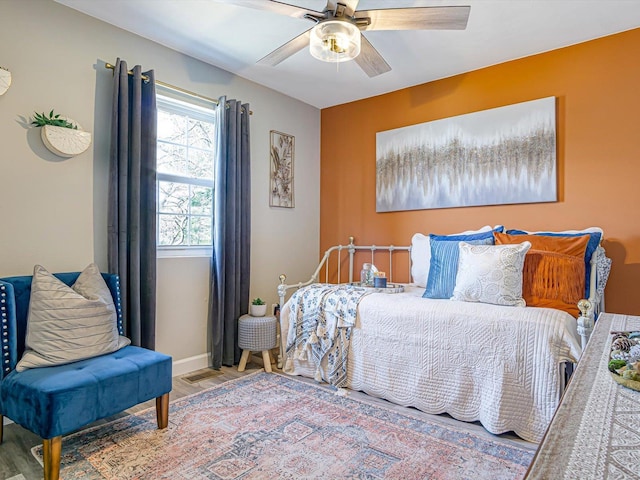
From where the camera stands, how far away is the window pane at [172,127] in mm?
2941

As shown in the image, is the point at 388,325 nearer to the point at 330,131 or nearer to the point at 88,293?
the point at 88,293

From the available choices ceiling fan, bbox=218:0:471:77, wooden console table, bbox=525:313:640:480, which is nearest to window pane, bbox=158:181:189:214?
ceiling fan, bbox=218:0:471:77

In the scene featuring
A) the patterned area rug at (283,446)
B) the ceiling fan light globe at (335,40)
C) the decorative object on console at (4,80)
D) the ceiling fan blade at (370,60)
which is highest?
the ceiling fan blade at (370,60)

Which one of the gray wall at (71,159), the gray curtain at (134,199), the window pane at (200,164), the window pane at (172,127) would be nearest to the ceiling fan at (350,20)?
the gray curtain at (134,199)

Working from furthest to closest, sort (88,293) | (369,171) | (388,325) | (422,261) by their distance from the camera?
1. (369,171)
2. (422,261)
3. (388,325)
4. (88,293)

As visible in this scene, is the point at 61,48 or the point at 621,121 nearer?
the point at 61,48

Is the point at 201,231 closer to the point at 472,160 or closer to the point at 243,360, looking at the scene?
the point at 243,360

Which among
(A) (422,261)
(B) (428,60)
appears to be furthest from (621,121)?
(A) (422,261)

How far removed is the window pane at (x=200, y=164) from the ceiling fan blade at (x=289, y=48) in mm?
1043

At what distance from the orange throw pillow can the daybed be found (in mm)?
53

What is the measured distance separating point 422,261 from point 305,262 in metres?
1.33

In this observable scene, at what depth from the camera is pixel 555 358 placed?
194cm

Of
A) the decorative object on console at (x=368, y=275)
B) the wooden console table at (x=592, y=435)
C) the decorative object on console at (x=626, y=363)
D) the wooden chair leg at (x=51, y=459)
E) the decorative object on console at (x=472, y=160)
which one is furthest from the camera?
the decorative object on console at (x=368, y=275)

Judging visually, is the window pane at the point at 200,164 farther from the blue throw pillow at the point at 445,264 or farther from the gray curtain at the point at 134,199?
the blue throw pillow at the point at 445,264
